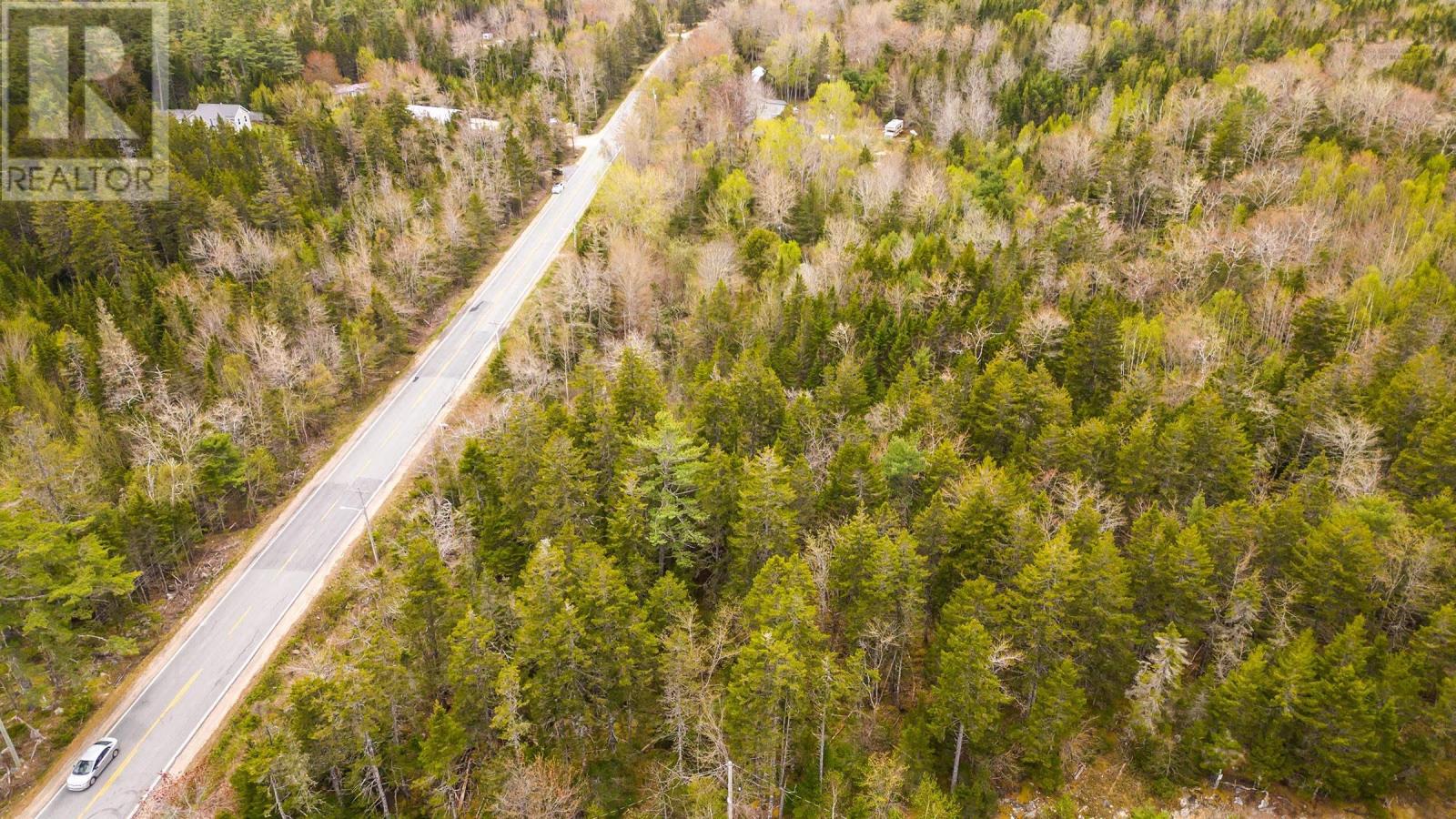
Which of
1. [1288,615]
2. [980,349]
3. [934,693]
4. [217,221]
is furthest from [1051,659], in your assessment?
[217,221]

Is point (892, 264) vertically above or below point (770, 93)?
below

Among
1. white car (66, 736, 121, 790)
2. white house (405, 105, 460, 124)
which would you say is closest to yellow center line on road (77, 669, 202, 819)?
white car (66, 736, 121, 790)

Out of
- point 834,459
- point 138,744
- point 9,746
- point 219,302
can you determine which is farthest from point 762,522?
point 219,302

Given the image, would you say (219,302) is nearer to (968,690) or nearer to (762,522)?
(762,522)

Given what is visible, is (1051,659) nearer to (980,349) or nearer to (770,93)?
(980,349)

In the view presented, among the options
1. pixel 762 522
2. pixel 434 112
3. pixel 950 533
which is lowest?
pixel 762 522

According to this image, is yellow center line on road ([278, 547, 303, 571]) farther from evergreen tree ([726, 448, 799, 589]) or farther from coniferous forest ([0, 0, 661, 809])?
evergreen tree ([726, 448, 799, 589])

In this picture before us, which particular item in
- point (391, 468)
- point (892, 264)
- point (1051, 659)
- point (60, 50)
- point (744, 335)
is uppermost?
point (60, 50)
